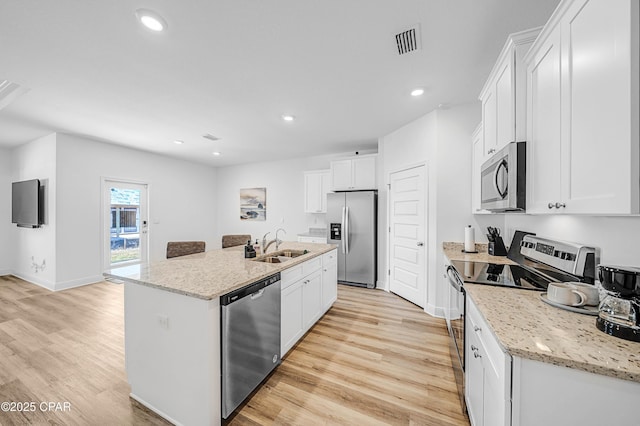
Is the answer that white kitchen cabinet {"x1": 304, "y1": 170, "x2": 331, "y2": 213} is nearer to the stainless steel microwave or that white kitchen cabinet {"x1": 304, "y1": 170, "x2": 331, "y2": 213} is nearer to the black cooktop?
the black cooktop

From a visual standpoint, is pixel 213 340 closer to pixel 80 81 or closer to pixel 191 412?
pixel 191 412

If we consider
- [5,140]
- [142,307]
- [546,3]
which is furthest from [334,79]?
[5,140]

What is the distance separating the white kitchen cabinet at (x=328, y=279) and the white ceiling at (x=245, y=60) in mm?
1946

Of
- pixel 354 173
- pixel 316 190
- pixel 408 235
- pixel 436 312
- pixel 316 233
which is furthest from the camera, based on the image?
pixel 316 233

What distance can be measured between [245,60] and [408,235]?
3003 millimetres

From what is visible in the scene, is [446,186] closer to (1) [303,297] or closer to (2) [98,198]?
(1) [303,297]

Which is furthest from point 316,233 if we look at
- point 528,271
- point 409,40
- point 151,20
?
point 151,20

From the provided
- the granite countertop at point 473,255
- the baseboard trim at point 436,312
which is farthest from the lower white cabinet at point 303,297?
the granite countertop at point 473,255

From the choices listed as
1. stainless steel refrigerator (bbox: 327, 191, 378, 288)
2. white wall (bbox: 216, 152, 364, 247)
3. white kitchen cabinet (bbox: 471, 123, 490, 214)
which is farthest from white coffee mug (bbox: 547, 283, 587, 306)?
white wall (bbox: 216, 152, 364, 247)

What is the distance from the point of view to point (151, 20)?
62.2 inches

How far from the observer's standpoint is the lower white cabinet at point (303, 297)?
210cm

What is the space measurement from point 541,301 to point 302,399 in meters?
1.63

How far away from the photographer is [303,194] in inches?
219

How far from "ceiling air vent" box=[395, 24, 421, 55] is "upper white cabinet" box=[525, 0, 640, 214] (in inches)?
29.7
